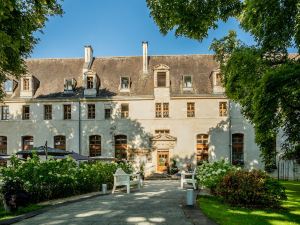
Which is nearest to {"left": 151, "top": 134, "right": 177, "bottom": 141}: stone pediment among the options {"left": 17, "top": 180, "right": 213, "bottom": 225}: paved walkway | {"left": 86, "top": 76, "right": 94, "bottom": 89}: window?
{"left": 86, "top": 76, "right": 94, "bottom": 89}: window

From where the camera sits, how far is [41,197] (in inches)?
541

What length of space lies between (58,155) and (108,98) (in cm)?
1188

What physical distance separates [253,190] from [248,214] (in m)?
1.70

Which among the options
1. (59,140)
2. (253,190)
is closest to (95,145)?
(59,140)

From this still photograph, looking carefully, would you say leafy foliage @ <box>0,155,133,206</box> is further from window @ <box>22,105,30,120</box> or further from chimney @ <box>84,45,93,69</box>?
chimney @ <box>84,45,93,69</box>

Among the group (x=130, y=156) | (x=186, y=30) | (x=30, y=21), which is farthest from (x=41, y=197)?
(x=130, y=156)

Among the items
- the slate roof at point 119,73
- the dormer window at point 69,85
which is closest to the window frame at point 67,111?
the slate roof at point 119,73

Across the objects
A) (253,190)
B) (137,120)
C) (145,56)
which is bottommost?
(253,190)

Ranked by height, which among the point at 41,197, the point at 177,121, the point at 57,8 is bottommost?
the point at 41,197

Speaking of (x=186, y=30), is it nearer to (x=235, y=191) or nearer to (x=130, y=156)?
(x=235, y=191)

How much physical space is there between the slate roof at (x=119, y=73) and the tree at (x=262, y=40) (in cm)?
1762

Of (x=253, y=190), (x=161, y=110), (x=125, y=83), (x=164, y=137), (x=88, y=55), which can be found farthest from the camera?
(x=88, y=55)

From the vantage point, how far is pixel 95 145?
35.0 meters

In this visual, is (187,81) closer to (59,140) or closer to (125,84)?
(125,84)
